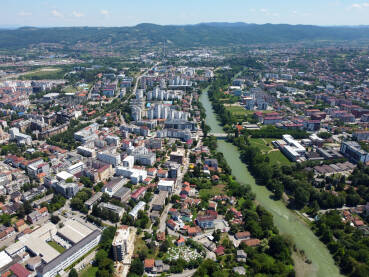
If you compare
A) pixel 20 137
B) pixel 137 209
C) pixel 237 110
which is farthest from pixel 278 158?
pixel 20 137

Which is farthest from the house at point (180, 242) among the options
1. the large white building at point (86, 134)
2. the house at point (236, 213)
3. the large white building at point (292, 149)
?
the large white building at point (86, 134)

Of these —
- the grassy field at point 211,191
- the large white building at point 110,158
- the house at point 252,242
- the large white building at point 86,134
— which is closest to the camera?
the house at point 252,242

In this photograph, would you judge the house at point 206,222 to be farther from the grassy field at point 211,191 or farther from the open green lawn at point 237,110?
the open green lawn at point 237,110

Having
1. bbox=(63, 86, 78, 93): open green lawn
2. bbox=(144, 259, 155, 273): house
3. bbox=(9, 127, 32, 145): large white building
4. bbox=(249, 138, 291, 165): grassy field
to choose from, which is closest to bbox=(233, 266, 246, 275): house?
bbox=(144, 259, 155, 273): house

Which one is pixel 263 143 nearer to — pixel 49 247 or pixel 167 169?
pixel 167 169

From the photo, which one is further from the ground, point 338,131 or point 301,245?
point 338,131

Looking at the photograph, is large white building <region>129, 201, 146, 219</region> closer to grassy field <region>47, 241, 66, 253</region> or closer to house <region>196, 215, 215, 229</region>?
house <region>196, 215, 215, 229</region>

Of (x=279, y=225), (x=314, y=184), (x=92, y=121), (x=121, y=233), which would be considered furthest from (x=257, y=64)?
(x=121, y=233)
